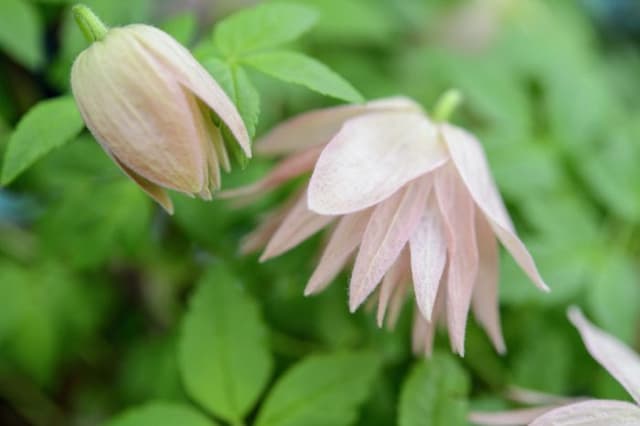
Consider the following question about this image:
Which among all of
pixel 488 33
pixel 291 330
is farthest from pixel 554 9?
pixel 291 330

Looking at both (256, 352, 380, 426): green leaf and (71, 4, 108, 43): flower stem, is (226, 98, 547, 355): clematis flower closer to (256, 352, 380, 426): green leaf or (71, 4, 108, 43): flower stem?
(256, 352, 380, 426): green leaf

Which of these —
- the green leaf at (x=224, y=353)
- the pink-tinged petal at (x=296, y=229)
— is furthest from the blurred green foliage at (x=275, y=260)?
the pink-tinged petal at (x=296, y=229)

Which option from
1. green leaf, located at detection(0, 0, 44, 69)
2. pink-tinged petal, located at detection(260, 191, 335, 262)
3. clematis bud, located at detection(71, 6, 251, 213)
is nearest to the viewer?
clematis bud, located at detection(71, 6, 251, 213)

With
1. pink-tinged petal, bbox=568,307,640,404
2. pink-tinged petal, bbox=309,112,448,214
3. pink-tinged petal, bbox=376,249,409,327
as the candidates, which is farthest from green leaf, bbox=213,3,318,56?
pink-tinged petal, bbox=568,307,640,404

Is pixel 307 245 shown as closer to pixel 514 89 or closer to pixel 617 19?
pixel 514 89

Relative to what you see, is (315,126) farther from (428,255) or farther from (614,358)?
(614,358)
